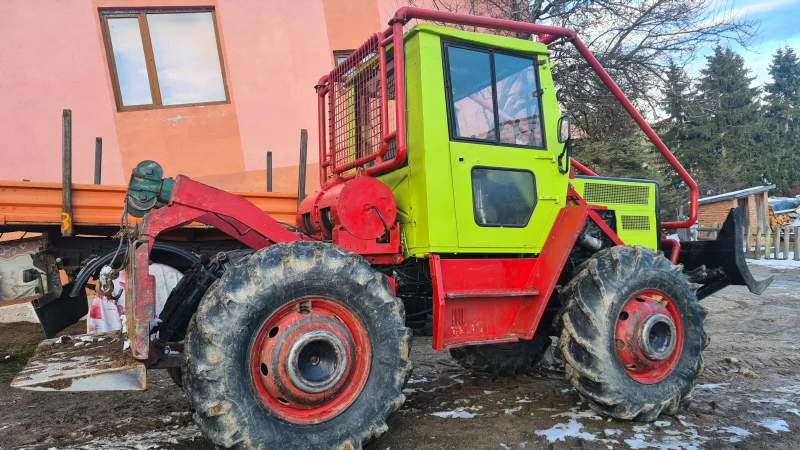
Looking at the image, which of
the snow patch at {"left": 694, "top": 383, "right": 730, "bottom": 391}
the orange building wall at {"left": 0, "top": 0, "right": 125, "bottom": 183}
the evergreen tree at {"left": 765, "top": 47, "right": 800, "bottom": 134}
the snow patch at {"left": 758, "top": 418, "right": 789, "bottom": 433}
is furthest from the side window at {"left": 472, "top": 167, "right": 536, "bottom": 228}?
the evergreen tree at {"left": 765, "top": 47, "right": 800, "bottom": 134}

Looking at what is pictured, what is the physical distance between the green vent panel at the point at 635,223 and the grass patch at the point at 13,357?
6.16m

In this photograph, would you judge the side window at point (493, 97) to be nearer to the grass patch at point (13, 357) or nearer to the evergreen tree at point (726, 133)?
the grass patch at point (13, 357)

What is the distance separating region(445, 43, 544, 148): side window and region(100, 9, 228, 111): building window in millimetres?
6603

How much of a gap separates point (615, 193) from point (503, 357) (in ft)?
5.87

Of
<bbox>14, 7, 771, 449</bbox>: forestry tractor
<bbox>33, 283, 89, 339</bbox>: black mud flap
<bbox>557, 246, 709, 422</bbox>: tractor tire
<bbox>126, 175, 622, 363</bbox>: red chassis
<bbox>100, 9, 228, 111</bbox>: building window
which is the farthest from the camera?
<bbox>100, 9, 228, 111</bbox>: building window

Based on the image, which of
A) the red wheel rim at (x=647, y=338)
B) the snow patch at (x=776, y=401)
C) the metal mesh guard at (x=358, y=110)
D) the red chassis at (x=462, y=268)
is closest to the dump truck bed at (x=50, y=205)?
the red chassis at (x=462, y=268)

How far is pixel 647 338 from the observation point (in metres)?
3.97

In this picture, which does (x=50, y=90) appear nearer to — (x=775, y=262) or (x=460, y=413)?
(x=460, y=413)

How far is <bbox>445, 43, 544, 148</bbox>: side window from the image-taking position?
3.89 meters

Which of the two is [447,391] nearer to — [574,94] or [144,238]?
[144,238]

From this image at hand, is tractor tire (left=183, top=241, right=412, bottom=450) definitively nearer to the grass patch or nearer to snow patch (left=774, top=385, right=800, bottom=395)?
snow patch (left=774, top=385, right=800, bottom=395)

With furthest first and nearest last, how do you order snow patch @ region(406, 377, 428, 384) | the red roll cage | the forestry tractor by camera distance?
snow patch @ region(406, 377, 428, 384) < the red roll cage < the forestry tractor

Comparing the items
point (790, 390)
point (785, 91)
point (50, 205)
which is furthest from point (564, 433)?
point (785, 91)

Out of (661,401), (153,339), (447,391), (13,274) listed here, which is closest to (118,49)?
(13,274)
